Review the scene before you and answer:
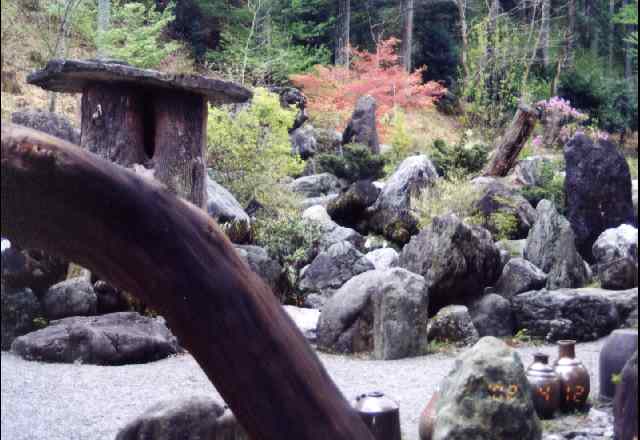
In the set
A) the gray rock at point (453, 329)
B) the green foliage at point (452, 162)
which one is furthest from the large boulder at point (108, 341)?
the green foliage at point (452, 162)

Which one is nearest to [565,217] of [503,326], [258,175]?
[503,326]

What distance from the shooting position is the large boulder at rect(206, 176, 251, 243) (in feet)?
13.5

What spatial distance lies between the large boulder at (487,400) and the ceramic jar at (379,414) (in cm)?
19

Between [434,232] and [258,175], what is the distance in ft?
4.97

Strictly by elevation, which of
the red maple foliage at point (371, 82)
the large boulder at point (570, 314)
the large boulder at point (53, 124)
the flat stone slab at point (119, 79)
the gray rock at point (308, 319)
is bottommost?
the gray rock at point (308, 319)

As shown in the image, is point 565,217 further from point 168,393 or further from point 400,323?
point 168,393

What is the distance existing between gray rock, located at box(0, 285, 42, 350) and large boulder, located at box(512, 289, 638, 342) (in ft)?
4.12

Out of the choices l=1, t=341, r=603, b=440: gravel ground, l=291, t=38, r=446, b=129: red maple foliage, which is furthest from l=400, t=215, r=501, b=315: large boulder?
l=1, t=341, r=603, b=440: gravel ground

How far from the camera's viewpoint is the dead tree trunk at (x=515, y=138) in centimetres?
229

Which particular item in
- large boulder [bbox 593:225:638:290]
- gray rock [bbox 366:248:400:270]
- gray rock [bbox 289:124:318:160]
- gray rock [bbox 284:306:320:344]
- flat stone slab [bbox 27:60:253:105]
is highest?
flat stone slab [bbox 27:60:253:105]

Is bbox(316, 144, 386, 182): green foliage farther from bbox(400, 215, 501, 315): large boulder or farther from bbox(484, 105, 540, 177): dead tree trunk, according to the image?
bbox(400, 215, 501, 315): large boulder

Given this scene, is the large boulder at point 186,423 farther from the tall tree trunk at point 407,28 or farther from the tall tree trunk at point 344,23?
the tall tree trunk at point 407,28

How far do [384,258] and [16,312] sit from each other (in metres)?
3.96

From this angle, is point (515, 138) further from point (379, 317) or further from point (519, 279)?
point (379, 317)
